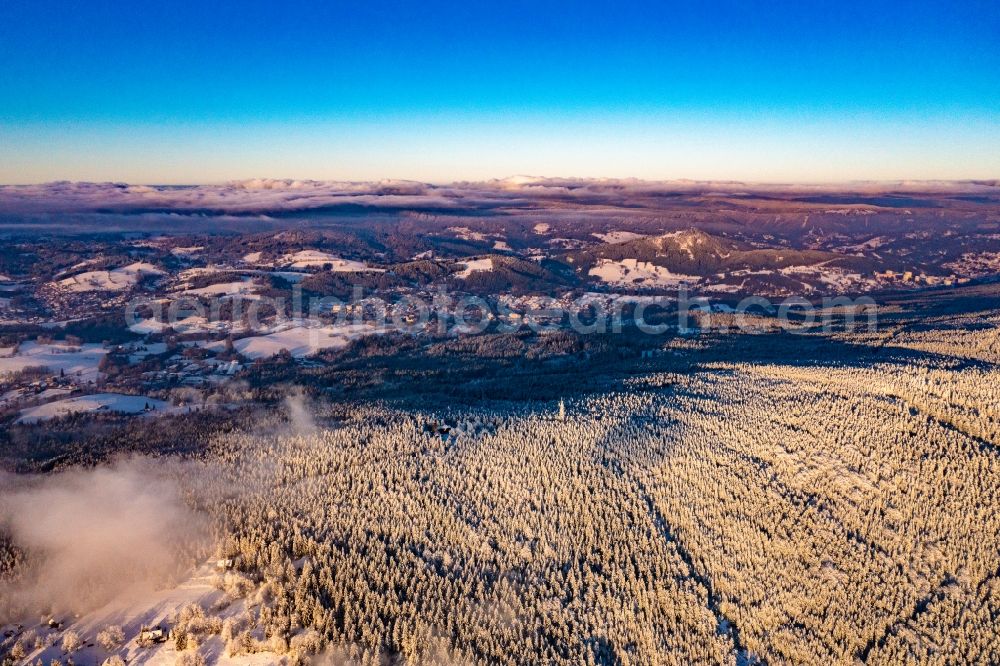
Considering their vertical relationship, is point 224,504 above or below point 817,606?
above

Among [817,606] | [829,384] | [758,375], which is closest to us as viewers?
[817,606]

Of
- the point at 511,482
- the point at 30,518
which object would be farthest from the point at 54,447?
the point at 511,482

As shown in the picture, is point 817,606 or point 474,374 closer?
point 817,606

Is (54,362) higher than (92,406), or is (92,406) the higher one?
(92,406)

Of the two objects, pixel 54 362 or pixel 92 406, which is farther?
pixel 54 362

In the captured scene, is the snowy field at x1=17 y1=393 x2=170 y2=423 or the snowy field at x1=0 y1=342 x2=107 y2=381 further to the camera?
the snowy field at x1=0 y1=342 x2=107 y2=381

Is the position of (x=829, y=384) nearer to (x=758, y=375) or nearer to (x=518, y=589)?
(x=758, y=375)

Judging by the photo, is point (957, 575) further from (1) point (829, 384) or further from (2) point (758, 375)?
(2) point (758, 375)

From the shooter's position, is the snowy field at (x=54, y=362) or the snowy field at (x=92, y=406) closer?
the snowy field at (x=92, y=406)

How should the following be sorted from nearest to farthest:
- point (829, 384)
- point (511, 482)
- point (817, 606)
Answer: point (817, 606), point (511, 482), point (829, 384)
